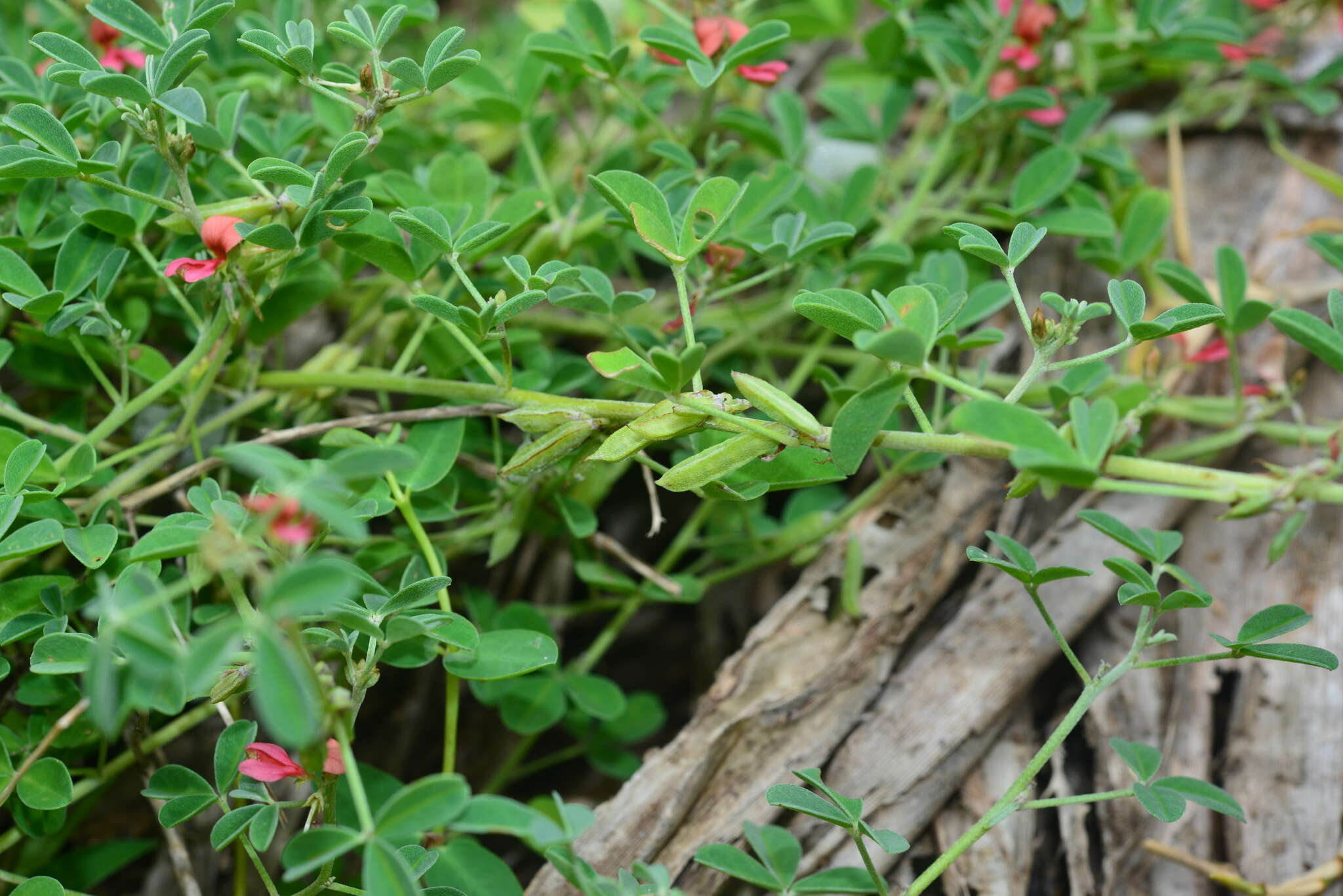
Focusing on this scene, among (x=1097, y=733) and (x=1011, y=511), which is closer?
(x=1097, y=733)

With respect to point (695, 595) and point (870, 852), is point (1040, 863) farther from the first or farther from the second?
point (695, 595)

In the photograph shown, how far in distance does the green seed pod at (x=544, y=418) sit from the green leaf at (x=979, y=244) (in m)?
0.37

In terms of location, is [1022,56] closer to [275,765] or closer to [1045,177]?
[1045,177]

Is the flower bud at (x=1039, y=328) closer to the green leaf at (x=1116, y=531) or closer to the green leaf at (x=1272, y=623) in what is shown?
the green leaf at (x=1116, y=531)

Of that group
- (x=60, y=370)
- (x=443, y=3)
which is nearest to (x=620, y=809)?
(x=60, y=370)

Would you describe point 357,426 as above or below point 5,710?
above

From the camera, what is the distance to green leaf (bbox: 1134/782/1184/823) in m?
0.84

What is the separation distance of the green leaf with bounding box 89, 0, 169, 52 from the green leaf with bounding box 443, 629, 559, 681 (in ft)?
2.06

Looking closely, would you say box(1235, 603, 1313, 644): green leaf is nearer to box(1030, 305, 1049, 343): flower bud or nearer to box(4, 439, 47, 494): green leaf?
box(1030, 305, 1049, 343): flower bud

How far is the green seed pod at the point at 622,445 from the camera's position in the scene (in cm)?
83

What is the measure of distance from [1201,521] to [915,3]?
0.89 meters

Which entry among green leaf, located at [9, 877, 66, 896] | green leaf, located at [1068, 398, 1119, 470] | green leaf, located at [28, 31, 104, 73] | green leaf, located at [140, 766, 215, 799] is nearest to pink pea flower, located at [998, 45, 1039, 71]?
green leaf, located at [1068, 398, 1119, 470]

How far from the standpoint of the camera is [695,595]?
114cm

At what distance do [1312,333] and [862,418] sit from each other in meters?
0.42
